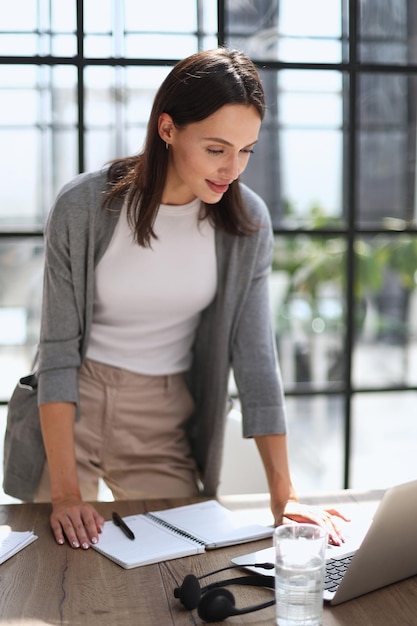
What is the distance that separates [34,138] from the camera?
251cm

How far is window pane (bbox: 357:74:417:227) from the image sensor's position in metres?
2.72

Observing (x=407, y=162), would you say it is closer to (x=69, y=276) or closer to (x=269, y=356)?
(x=269, y=356)

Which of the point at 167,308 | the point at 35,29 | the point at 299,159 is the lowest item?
the point at 167,308

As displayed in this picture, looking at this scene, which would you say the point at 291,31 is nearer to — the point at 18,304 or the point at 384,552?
the point at 18,304

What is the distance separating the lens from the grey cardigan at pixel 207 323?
1.88 metres

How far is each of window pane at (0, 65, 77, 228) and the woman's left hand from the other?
1.25 metres

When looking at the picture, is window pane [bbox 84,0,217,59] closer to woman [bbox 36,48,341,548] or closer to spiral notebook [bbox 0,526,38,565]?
woman [bbox 36,48,341,548]

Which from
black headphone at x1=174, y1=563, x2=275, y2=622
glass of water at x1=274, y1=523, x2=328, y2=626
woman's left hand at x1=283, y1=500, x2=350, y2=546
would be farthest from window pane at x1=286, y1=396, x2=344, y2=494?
glass of water at x1=274, y1=523, x2=328, y2=626

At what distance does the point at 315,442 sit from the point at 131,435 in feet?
3.42

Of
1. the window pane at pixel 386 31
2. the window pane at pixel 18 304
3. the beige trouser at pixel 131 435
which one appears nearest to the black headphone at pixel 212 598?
the beige trouser at pixel 131 435

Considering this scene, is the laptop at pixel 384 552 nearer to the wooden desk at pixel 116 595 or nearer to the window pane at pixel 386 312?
the wooden desk at pixel 116 595

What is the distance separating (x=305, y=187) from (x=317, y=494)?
3.87 ft

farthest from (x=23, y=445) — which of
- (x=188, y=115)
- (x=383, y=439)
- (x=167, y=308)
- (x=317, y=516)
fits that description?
(x=383, y=439)

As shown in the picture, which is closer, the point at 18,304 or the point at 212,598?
the point at 212,598
